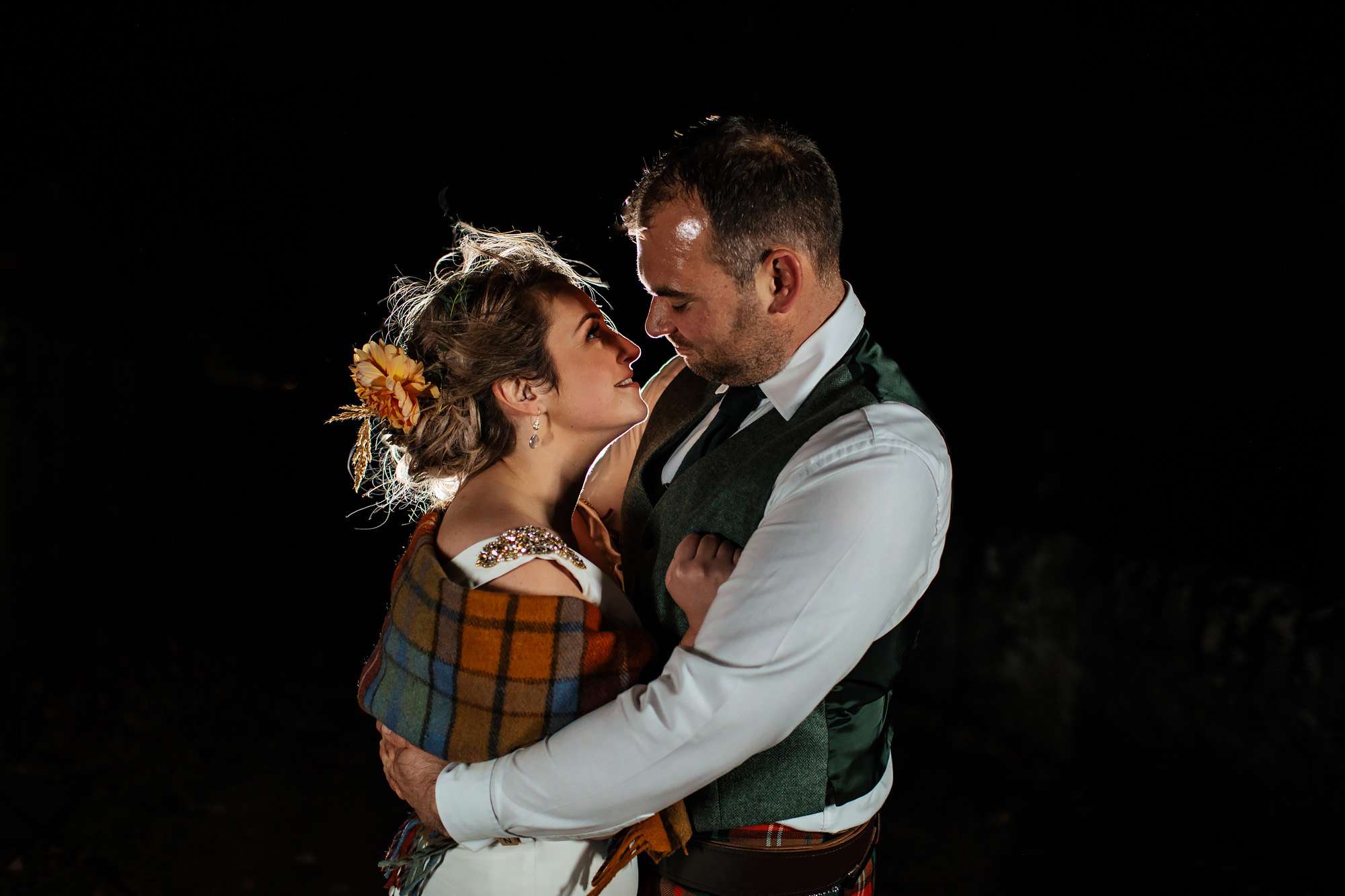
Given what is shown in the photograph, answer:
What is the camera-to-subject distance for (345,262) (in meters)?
7.33

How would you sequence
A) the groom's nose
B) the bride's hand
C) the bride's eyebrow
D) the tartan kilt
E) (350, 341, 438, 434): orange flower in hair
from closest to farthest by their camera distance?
the bride's hand < the tartan kilt < the groom's nose < (350, 341, 438, 434): orange flower in hair < the bride's eyebrow

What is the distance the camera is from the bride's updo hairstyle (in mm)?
1882

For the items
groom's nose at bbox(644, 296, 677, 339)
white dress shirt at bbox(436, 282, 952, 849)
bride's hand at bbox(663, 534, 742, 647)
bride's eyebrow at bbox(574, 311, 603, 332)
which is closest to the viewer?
white dress shirt at bbox(436, 282, 952, 849)

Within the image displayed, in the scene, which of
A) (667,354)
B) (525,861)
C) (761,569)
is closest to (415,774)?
(525,861)

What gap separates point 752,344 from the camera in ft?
5.49

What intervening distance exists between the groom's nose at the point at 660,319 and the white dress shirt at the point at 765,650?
35 cm

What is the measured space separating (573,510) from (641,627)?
423 mm

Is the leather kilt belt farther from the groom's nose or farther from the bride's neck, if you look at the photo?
the groom's nose

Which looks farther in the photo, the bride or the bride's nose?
the bride's nose

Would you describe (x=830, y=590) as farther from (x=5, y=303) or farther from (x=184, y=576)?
(x=184, y=576)

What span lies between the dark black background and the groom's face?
9.07 feet

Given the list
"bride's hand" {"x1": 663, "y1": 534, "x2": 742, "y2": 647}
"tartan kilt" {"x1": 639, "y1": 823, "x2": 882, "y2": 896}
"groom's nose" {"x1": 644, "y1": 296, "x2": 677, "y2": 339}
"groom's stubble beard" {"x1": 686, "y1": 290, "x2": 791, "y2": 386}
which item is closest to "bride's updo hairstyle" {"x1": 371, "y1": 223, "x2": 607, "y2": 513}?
"groom's nose" {"x1": 644, "y1": 296, "x2": 677, "y2": 339}

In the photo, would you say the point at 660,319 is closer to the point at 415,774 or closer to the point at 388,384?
the point at 388,384

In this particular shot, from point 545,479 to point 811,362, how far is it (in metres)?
0.59
